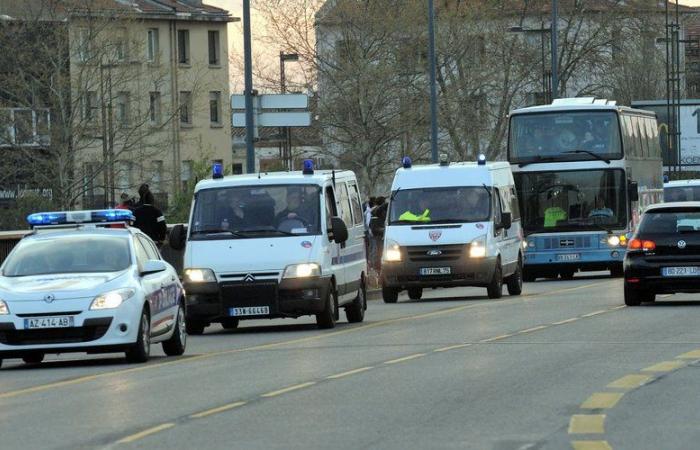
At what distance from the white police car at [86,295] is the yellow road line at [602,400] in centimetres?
620

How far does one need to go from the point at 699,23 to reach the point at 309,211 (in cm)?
14156

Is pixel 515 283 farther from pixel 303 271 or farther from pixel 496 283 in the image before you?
pixel 303 271

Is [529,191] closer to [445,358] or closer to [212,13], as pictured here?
[445,358]

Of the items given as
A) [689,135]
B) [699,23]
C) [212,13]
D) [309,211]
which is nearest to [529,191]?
[309,211]

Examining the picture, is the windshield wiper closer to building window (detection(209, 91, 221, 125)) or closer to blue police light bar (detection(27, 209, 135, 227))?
blue police light bar (detection(27, 209, 135, 227))

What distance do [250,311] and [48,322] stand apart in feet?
19.5

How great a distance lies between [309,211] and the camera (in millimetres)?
25578

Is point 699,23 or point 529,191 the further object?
point 699,23

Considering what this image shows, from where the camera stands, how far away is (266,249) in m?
25.0

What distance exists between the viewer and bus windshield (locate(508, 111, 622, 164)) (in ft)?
141

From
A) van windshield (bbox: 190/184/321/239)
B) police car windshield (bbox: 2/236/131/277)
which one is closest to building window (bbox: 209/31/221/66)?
van windshield (bbox: 190/184/321/239)

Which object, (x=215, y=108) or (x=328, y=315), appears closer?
(x=328, y=315)

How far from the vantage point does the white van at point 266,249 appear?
24.8m

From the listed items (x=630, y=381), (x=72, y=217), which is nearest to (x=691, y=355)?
(x=630, y=381)
